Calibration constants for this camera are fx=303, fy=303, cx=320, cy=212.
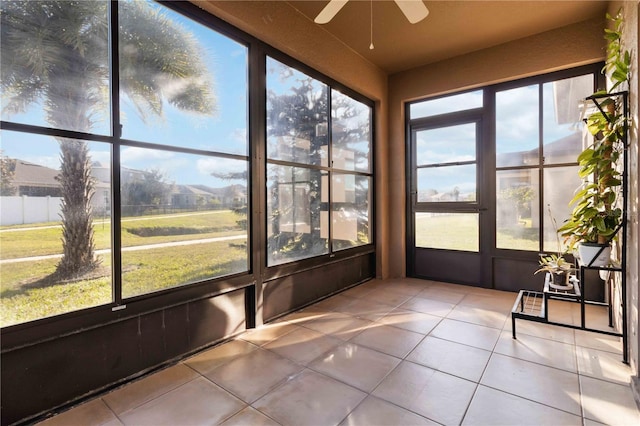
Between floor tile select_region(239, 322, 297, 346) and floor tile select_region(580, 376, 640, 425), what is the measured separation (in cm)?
216

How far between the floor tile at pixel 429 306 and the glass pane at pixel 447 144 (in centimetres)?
207

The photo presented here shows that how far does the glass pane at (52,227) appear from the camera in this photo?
1.66 metres

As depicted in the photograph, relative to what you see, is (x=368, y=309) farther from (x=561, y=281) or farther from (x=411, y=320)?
(x=561, y=281)

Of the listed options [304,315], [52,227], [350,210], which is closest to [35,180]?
[52,227]

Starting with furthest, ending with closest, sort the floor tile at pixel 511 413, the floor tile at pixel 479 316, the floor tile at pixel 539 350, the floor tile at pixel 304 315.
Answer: the floor tile at pixel 304 315 → the floor tile at pixel 479 316 → the floor tile at pixel 539 350 → the floor tile at pixel 511 413

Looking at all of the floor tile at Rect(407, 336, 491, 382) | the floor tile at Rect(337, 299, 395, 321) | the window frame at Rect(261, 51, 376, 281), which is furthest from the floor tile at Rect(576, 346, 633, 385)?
the window frame at Rect(261, 51, 376, 281)

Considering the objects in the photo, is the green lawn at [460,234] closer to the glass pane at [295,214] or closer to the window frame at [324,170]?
the window frame at [324,170]

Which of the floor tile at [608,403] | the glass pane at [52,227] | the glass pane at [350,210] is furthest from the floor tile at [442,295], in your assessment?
the glass pane at [52,227]

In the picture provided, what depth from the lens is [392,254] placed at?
4.84m

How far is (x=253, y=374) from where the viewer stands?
2137 millimetres

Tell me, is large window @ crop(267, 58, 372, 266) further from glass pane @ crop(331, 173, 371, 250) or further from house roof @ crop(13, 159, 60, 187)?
house roof @ crop(13, 159, 60, 187)

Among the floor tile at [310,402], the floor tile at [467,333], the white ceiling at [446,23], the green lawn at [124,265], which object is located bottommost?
the floor tile at [310,402]

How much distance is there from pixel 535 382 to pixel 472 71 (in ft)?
12.2

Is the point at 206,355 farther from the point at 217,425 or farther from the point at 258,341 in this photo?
the point at 217,425
